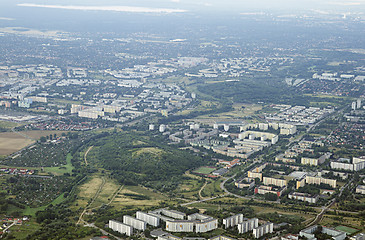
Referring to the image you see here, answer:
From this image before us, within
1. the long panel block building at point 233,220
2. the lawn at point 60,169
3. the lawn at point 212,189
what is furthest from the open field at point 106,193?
the long panel block building at point 233,220

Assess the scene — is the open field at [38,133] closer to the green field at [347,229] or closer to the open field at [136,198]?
the open field at [136,198]

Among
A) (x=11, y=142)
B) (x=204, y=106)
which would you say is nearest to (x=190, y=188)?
(x=11, y=142)

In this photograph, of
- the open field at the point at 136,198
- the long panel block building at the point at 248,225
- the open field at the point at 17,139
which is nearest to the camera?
the long panel block building at the point at 248,225

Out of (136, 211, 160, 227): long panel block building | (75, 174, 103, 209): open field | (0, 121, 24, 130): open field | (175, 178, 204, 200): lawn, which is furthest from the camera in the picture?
(0, 121, 24, 130): open field

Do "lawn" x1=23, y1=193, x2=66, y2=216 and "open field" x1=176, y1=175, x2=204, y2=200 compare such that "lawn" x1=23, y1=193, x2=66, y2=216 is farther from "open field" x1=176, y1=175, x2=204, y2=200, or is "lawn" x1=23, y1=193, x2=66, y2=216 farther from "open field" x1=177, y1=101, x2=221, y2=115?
"open field" x1=177, y1=101, x2=221, y2=115

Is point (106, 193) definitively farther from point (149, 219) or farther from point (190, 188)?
point (149, 219)

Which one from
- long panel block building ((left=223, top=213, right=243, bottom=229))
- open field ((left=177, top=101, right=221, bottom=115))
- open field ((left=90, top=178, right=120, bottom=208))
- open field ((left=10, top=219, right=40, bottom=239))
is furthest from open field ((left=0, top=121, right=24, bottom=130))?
long panel block building ((left=223, top=213, right=243, bottom=229))

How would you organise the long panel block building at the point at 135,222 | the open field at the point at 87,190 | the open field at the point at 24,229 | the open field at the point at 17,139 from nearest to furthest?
the open field at the point at 24,229 → the long panel block building at the point at 135,222 → the open field at the point at 87,190 → the open field at the point at 17,139

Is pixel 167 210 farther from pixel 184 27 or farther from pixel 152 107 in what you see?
pixel 184 27
